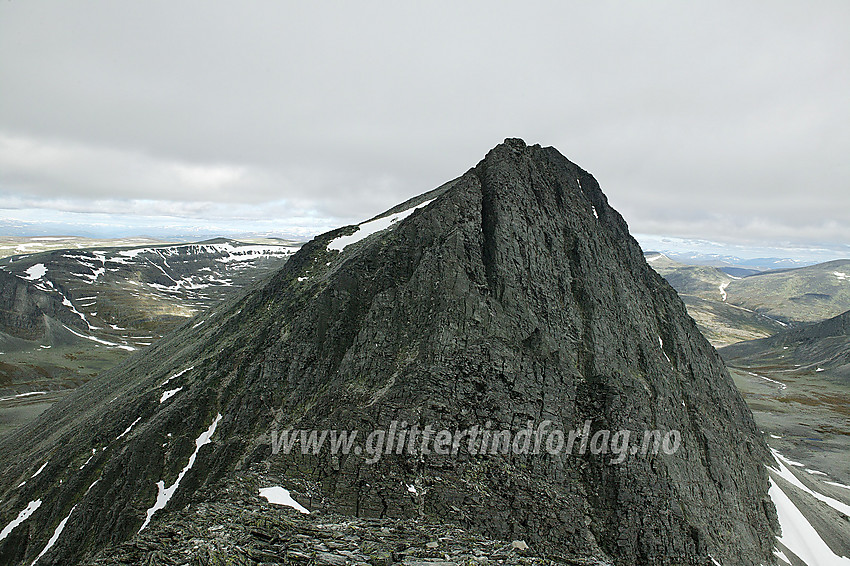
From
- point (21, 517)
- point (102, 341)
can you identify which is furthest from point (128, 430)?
point (102, 341)

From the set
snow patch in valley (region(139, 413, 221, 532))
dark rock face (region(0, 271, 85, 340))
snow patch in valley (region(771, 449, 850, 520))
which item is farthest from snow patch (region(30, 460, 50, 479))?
dark rock face (region(0, 271, 85, 340))

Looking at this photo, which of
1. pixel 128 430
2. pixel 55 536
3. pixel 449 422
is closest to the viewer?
pixel 449 422

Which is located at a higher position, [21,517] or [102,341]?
[21,517]

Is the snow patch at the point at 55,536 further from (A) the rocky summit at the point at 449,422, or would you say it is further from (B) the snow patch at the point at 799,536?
(B) the snow patch at the point at 799,536

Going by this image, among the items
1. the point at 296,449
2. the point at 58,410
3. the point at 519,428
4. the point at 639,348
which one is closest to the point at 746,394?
the point at 639,348

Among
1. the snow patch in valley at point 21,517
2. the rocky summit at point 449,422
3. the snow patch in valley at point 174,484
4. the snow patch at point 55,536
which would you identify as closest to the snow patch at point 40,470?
the rocky summit at point 449,422

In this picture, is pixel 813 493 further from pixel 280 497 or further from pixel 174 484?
pixel 174 484
